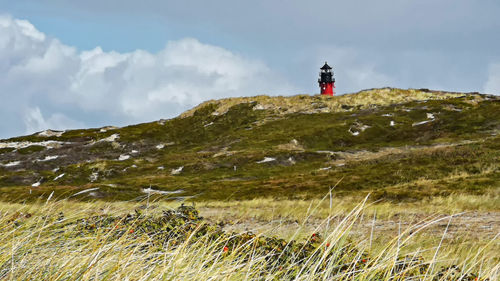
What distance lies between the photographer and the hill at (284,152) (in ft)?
148

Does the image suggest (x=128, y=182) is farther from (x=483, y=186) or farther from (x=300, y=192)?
(x=483, y=186)

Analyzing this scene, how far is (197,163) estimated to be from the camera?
77750mm

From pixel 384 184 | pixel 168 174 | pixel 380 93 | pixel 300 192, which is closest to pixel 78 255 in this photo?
pixel 300 192

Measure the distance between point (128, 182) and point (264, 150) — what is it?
1157 inches

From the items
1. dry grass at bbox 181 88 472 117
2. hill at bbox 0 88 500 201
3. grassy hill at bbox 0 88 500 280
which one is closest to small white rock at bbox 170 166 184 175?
grassy hill at bbox 0 88 500 280

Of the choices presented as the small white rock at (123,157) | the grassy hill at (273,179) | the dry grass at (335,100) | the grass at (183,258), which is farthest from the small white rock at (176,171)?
the grass at (183,258)

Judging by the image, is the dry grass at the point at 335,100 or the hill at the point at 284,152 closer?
the hill at the point at 284,152

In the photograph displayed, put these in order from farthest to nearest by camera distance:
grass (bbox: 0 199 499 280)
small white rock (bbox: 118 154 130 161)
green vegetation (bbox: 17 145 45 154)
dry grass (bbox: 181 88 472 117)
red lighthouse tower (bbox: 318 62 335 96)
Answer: red lighthouse tower (bbox: 318 62 335 96)
dry grass (bbox: 181 88 472 117)
green vegetation (bbox: 17 145 45 154)
small white rock (bbox: 118 154 130 161)
grass (bbox: 0 199 499 280)

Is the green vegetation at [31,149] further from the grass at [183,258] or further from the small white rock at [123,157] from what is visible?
the grass at [183,258]

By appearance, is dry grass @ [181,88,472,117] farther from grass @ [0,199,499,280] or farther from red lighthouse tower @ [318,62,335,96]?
grass @ [0,199,499,280]

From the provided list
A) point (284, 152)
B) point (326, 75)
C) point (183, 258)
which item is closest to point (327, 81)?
point (326, 75)

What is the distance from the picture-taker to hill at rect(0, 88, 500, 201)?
4500cm

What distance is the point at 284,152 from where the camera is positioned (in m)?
78.2

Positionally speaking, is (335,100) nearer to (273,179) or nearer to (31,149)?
(273,179)
